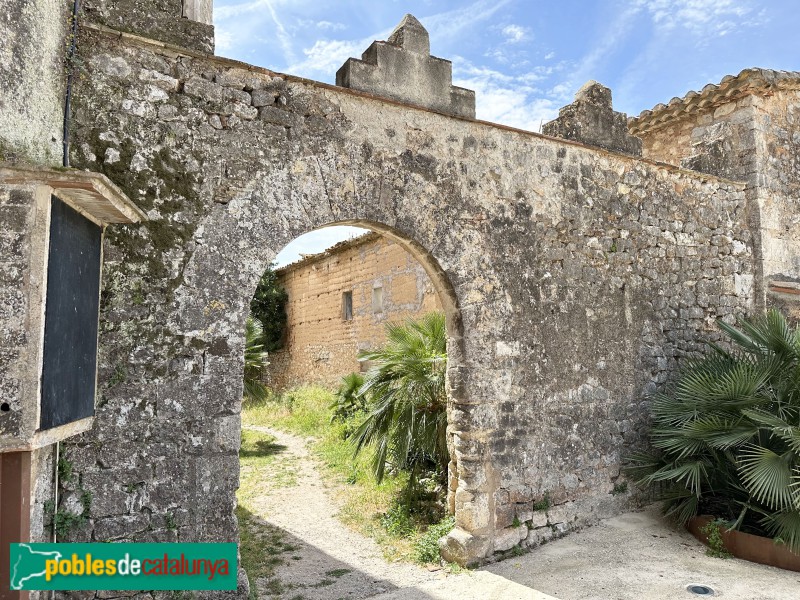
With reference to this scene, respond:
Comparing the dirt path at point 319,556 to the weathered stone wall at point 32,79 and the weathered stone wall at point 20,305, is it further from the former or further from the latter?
the weathered stone wall at point 32,79

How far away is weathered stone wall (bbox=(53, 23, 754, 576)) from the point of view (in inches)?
150

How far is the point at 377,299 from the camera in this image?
38.4ft

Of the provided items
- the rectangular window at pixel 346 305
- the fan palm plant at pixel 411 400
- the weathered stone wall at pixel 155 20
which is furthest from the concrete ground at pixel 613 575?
the rectangular window at pixel 346 305

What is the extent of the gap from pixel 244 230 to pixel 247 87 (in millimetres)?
1039

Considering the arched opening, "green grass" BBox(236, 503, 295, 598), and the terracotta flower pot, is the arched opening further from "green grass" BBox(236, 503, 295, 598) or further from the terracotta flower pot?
the terracotta flower pot

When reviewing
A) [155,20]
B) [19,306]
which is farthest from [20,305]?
[155,20]

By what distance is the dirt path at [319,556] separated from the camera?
4.77 meters

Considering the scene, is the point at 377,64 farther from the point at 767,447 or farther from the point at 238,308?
the point at 767,447

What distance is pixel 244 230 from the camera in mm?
4148

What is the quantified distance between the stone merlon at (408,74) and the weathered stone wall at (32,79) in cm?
203

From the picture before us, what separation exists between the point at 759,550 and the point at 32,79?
6.23 meters

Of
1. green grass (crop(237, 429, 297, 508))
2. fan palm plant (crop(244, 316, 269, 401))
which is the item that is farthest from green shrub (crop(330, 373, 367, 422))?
fan palm plant (crop(244, 316, 269, 401))

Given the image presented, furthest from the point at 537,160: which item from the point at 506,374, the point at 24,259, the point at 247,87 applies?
the point at 24,259

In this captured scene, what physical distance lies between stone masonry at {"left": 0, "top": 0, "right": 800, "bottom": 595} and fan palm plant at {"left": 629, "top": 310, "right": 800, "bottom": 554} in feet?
1.47
